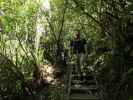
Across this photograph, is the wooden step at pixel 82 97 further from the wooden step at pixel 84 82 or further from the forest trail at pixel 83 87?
the wooden step at pixel 84 82

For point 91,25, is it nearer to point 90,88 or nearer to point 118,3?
point 118,3

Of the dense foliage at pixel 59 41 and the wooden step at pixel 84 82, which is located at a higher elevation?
the dense foliage at pixel 59 41

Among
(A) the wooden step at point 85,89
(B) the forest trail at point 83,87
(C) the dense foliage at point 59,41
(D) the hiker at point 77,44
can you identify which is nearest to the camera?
(C) the dense foliage at point 59,41

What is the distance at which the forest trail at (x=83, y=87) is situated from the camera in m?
8.21

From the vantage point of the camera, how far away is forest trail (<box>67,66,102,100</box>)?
8.21m

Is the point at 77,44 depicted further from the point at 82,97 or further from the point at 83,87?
the point at 82,97

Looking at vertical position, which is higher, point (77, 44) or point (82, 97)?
point (77, 44)

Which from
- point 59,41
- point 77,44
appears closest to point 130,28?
point 59,41

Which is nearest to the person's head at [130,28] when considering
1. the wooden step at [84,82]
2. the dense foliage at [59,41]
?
the dense foliage at [59,41]

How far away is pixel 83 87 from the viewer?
28.4 ft

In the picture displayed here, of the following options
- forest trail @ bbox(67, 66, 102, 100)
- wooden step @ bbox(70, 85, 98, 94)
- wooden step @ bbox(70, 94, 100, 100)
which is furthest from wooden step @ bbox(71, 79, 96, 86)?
wooden step @ bbox(70, 94, 100, 100)

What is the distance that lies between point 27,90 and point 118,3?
3.42 metres

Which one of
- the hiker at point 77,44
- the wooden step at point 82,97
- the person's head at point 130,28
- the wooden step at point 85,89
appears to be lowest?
the wooden step at point 82,97

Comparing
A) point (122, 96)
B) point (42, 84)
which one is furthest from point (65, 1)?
point (122, 96)
